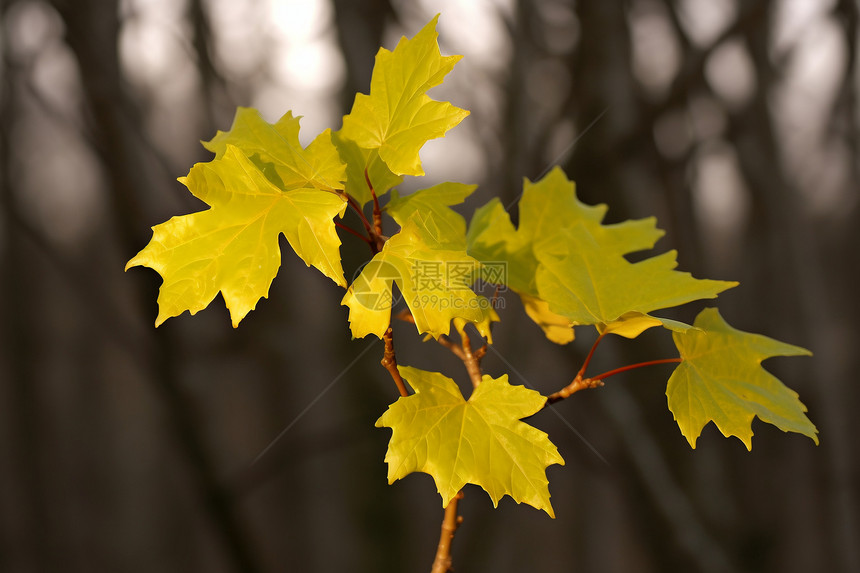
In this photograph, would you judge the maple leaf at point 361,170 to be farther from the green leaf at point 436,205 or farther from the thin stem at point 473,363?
the thin stem at point 473,363

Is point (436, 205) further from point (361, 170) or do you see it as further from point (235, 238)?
point (235, 238)

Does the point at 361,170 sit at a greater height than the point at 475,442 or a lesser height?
greater

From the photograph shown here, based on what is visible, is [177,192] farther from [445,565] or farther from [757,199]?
[757,199]

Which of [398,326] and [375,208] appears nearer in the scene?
[375,208]

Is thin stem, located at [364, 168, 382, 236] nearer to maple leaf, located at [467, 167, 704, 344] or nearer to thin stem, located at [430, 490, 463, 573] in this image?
maple leaf, located at [467, 167, 704, 344]

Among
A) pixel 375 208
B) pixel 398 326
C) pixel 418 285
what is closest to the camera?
pixel 418 285

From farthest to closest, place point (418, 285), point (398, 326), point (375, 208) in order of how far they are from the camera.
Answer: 1. point (398, 326)
2. point (375, 208)
3. point (418, 285)

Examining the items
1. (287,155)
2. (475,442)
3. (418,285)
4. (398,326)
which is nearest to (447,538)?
(475,442)

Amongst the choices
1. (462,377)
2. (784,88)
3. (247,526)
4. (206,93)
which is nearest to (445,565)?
(462,377)
